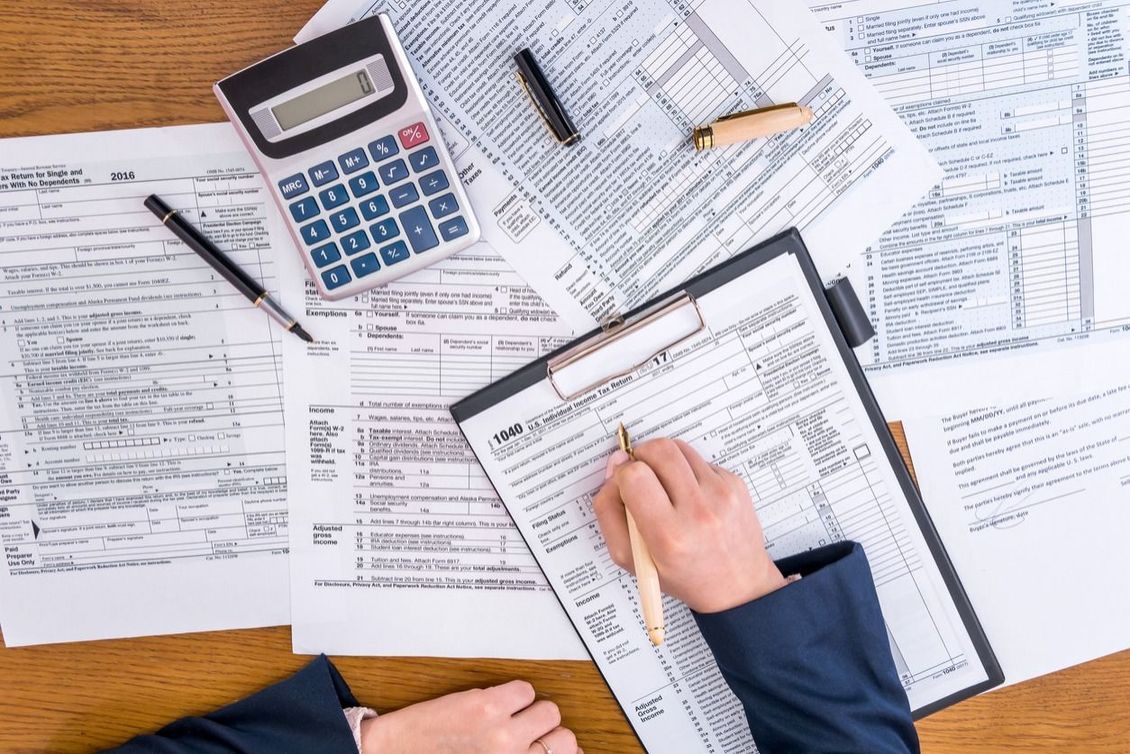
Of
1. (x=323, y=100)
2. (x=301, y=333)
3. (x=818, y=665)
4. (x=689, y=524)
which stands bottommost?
(x=818, y=665)

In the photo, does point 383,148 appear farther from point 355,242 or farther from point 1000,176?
A: point 1000,176

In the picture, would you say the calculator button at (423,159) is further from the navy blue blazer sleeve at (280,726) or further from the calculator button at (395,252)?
the navy blue blazer sleeve at (280,726)

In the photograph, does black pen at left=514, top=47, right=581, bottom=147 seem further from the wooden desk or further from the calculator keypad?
the wooden desk

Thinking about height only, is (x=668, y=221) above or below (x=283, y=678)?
above

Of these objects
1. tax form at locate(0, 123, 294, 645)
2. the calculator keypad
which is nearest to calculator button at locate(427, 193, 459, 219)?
the calculator keypad

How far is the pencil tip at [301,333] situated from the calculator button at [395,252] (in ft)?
0.28

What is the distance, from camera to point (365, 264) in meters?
0.49

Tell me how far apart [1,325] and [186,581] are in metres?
0.24

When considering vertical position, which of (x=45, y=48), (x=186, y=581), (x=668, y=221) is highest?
(x=45, y=48)

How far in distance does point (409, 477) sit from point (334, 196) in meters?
0.21

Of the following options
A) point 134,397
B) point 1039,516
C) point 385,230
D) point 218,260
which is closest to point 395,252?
point 385,230

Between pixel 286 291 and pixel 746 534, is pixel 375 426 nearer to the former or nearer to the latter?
pixel 286 291

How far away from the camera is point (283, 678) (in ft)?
1.82

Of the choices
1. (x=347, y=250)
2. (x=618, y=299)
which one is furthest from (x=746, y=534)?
(x=347, y=250)
